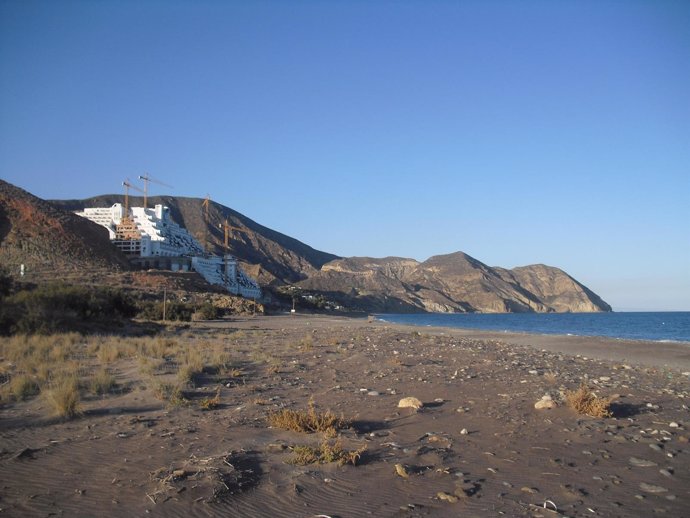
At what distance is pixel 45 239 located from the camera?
67625 mm

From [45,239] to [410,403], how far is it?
237 ft

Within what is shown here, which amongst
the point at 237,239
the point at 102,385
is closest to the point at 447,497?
the point at 102,385

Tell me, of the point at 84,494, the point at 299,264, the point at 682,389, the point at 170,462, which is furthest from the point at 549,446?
the point at 299,264

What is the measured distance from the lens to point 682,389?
11.7 metres

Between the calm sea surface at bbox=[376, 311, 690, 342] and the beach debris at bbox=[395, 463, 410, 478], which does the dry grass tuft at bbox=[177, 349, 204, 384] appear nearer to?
the beach debris at bbox=[395, 463, 410, 478]

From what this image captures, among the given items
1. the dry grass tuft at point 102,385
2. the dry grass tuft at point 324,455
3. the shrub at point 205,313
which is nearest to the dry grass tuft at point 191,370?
the dry grass tuft at point 102,385

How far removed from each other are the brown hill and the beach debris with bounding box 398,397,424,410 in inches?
2212

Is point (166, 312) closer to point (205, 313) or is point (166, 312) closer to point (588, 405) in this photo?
point (205, 313)

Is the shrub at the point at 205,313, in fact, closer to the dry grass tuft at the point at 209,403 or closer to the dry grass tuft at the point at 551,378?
the dry grass tuft at the point at 551,378

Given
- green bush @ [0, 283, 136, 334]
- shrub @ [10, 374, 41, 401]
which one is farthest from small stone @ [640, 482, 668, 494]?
green bush @ [0, 283, 136, 334]

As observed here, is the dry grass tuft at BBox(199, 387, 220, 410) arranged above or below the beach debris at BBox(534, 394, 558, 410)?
below

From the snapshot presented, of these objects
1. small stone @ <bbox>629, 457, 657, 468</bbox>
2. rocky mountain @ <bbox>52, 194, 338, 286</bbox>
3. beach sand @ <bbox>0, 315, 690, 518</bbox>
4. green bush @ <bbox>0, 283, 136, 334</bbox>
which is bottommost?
beach sand @ <bbox>0, 315, 690, 518</bbox>

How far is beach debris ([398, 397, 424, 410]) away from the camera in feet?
28.3

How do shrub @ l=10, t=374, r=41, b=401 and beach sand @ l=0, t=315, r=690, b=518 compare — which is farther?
shrub @ l=10, t=374, r=41, b=401
